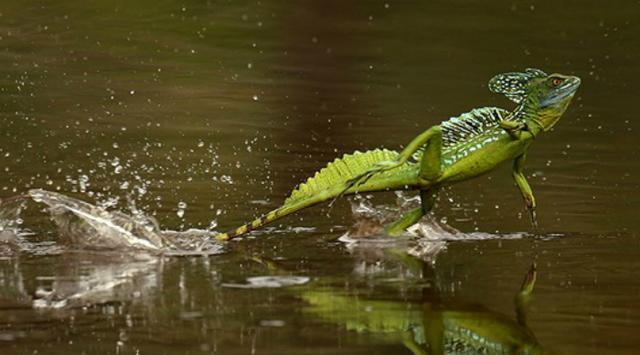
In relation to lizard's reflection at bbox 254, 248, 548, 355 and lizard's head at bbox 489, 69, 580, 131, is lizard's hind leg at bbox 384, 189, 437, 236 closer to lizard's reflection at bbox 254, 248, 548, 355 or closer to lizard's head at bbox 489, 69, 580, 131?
lizard's head at bbox 489, 69, 580, 131

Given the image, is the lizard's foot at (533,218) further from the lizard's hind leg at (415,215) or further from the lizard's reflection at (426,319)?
the lizard's reflection at (426,319)

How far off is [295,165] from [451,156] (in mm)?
2705

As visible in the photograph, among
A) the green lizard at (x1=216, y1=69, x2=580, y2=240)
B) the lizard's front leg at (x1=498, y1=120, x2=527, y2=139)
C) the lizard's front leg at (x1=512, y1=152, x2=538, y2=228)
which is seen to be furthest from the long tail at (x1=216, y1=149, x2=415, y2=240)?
the lizard's front leg at (x1=512, y1=152, x2=538, y2=228)

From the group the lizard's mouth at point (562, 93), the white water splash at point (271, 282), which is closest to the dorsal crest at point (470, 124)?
the lizard's mouth at point (562, 93)

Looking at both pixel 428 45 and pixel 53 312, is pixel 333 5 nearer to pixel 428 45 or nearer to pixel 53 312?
pixel 428 45

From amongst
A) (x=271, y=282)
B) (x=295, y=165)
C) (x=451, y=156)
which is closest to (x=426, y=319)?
(x=271, y=282)

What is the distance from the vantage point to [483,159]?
8.44 metres

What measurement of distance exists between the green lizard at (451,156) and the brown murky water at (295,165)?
0.31 m

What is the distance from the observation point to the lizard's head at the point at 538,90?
853cm

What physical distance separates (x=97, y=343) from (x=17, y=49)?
9.95 metres

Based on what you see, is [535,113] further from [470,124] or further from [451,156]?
[451,156]

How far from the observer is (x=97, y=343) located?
20.9 ft

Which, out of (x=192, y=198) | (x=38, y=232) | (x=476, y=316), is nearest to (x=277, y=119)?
(x=192, y=198)

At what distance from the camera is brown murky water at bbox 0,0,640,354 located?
6.83 m
